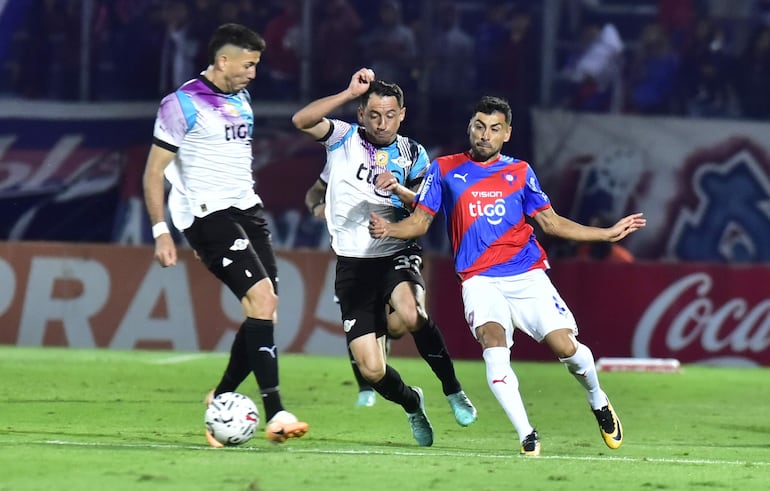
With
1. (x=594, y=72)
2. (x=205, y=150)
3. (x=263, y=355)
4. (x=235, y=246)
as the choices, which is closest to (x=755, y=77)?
(x=594, y=72)

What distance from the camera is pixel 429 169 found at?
7719 millimetres

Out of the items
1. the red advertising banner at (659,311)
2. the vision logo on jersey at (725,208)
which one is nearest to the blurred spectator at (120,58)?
the red advertising banner at (659,311)

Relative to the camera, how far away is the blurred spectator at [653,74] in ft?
56.1

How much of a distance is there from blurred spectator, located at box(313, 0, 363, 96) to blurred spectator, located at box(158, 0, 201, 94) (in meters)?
1.41

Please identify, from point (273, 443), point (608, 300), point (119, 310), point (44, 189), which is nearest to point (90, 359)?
point (119, 310)

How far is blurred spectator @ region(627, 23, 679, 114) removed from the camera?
56.1ft

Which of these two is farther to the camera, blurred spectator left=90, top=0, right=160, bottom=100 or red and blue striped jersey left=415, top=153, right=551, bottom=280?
blurred spectator left=90, top=0, right=160, bottom=100

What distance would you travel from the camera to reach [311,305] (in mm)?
14875

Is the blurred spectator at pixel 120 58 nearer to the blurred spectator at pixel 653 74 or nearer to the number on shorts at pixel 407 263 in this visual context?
the blurred spectator at pixel 653 74

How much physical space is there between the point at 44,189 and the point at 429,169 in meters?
10.1

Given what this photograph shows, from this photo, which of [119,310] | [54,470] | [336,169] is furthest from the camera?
[119,310]

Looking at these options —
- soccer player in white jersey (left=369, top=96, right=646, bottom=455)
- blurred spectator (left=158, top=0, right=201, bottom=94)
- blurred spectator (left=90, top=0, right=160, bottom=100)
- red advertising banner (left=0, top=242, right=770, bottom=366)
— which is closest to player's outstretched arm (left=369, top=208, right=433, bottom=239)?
soccer player in white jersey (left=369, top=96, right=646, bottom=455)

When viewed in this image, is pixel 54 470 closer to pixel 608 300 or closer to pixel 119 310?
pixel 119 310

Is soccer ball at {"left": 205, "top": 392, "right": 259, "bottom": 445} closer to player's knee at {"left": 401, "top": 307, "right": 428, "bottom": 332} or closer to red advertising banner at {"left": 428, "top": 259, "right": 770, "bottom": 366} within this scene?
player's knee at {"left": 401, "top": 307, "right": 428, "bottom": 332}
